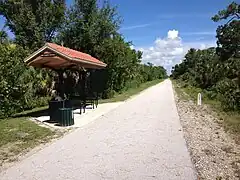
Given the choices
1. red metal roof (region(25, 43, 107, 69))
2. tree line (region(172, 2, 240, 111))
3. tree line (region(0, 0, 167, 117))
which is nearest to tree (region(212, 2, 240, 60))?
tree line (region(172, 2, 240, 111))

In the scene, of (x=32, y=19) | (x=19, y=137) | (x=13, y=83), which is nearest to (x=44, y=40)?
(x=32, y=19)

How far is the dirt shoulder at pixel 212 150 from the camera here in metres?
6.33

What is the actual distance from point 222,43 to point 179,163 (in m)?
42.7

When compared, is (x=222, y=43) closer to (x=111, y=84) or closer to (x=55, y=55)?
(x=111, y=84)

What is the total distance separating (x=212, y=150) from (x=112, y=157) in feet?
8.30

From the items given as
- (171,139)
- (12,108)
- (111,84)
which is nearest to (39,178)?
(171,139)

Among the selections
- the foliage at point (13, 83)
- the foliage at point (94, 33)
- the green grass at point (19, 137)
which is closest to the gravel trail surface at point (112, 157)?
the green grass at point (19, 137)

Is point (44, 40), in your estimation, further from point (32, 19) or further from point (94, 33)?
point (94, 33)

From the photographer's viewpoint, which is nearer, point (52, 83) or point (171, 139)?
point (171, 139)

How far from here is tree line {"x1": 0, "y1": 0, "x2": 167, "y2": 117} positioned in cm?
1634

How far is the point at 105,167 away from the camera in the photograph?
671cm

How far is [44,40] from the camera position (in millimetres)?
31469

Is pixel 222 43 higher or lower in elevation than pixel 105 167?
higher

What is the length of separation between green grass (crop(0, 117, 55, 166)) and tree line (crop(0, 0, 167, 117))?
322 centimetres
